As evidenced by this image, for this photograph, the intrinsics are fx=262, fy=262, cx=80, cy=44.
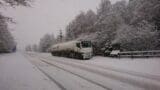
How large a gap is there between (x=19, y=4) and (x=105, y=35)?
35.9 m

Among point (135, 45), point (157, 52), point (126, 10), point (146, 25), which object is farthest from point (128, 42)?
point (126, 10)

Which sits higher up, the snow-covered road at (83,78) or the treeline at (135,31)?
the treeline at (135,31)

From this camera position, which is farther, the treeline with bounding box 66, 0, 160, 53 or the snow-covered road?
the treeline with bounding box 66, 0, 160, 53

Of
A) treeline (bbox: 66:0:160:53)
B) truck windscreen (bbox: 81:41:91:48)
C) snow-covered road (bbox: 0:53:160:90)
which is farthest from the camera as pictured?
truck windscreen (bbox: 81:41:91:48)

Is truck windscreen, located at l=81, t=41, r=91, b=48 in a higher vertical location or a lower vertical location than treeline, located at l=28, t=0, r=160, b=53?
lower

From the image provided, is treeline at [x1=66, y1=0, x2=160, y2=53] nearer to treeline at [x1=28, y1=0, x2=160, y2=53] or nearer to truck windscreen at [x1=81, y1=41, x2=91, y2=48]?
treeline at [x1=28, y1=0, x2=160, y2=53]

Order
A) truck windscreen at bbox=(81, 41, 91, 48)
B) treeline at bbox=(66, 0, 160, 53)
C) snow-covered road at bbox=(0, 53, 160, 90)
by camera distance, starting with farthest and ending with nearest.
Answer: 1. truck windscreen at bbox=(81, 41, 91, 48)
2. treeline at bbox=(66, 0, 160, 53)
3. snow-covered road at bbox=(0, 53, 160, 90)

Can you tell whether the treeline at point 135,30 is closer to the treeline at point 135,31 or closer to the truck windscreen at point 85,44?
the treeline at point 135,31

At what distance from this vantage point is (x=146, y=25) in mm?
41969

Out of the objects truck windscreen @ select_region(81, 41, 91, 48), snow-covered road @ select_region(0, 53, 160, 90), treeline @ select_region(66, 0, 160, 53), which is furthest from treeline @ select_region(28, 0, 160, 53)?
snow-covered road @ select_region(0, 53, 160, 90)

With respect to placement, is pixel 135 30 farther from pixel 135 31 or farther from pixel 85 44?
pixel 85 44

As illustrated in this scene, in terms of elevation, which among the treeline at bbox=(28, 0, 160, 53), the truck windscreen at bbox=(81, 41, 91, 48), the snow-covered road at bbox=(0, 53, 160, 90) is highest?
the treeline at bbox=(28, 0, 160, 53)

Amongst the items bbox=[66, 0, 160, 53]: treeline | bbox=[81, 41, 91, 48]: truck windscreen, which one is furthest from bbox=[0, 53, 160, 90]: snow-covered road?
bbox=[81, 41, 91, 48]: truck windscreen

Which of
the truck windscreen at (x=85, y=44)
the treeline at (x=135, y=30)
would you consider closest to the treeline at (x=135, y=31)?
the treeline at (x=135, y=30)
